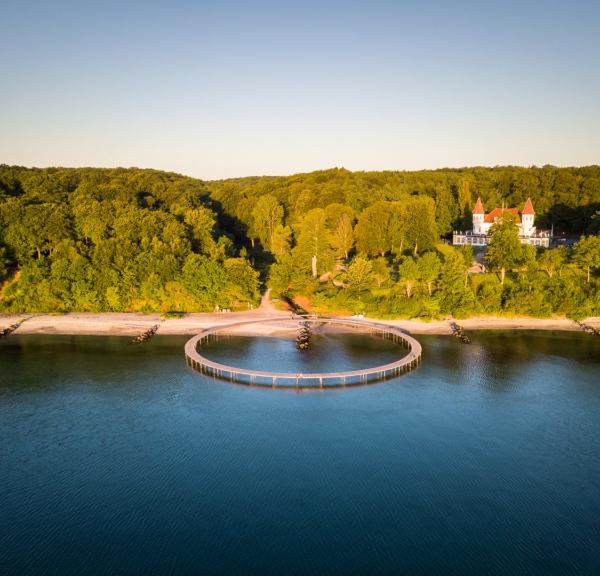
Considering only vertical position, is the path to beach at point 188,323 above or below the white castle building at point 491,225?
below

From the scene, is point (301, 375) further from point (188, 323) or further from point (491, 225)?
point (491, 225)

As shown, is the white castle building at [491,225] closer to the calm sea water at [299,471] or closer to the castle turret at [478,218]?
the castle turret at [478,218]

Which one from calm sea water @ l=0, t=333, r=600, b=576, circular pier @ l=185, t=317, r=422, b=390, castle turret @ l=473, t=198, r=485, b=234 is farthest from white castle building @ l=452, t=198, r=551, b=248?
circular pier @ l=185, t=317, r=422, b=390

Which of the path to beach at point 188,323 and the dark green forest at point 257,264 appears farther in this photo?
the dark green forest at point 257,264

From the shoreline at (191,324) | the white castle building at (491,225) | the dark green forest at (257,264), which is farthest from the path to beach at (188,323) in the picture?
the white castle building at (491,225)

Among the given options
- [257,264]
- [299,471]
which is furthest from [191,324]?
[299,471]

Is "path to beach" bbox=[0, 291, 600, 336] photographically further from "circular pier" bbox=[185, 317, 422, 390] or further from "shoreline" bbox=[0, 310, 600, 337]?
"circular pier" bbox=[185, 317, 422, 390]
